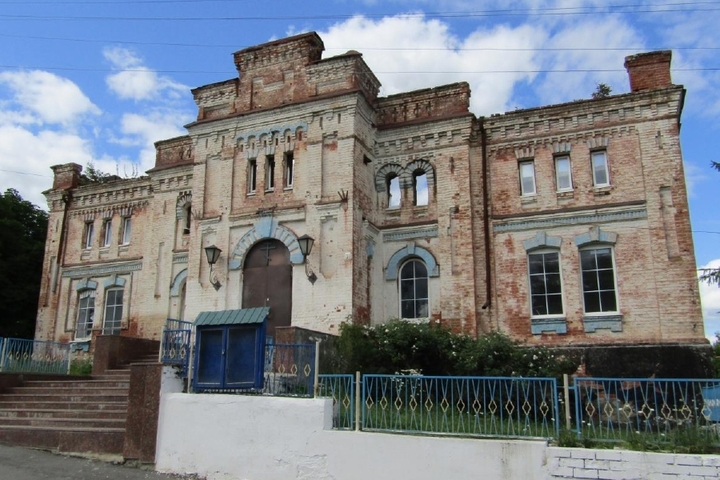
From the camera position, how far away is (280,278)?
57.9 feet

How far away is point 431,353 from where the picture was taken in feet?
49.8

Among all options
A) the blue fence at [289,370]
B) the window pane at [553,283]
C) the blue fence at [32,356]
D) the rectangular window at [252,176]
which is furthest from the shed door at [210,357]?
the window pane at [553,283]

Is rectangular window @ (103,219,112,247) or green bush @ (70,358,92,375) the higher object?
rectangular window @ (103,219,112,247)

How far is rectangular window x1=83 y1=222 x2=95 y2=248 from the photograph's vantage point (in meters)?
24.3

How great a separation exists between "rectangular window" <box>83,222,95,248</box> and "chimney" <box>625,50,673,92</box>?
770 inches

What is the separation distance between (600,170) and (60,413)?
1451 cm

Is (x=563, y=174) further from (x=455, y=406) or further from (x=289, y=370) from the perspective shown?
(x=289, y=370)

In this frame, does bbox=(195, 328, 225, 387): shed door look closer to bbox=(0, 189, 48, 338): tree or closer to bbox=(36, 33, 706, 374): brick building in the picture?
bbox=(36, 33, 706, 374): brick building

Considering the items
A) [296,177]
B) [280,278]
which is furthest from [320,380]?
[296,177]

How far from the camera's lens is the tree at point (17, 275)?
25.0 metres

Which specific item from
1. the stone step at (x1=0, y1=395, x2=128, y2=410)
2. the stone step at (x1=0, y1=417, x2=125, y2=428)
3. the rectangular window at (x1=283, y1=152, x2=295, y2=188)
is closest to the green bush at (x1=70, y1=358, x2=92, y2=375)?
the stone step at (x1=0, y1=395, x2=128, y2=410)

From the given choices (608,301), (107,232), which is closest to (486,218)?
(608,301)

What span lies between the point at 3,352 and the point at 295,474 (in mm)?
9601

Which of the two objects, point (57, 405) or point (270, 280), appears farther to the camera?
point (270, 280)
